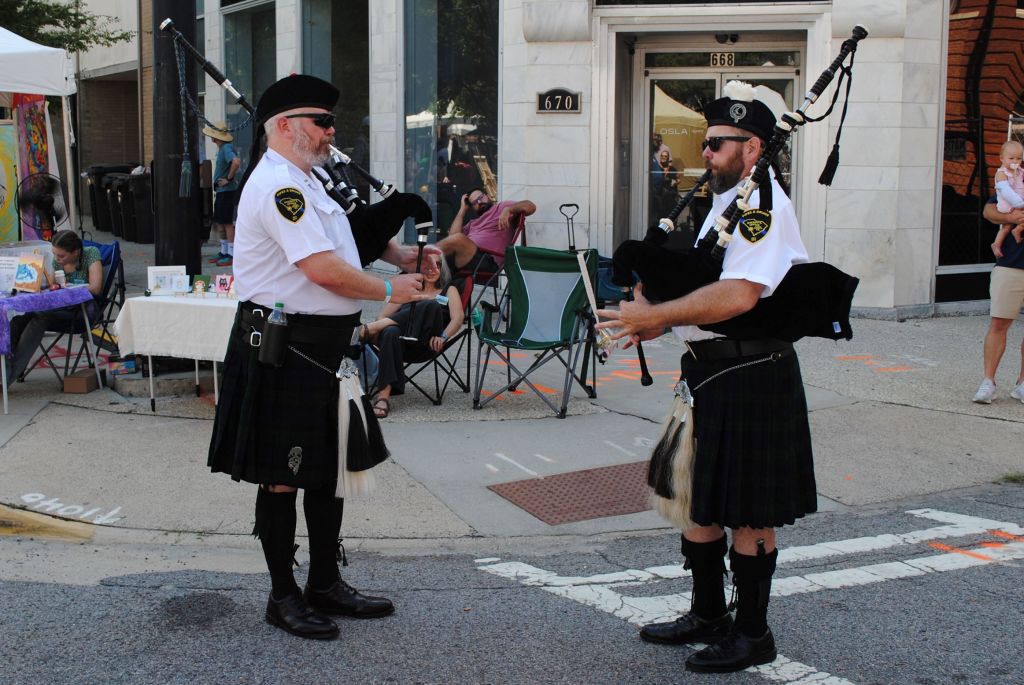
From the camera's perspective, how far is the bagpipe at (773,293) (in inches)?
153

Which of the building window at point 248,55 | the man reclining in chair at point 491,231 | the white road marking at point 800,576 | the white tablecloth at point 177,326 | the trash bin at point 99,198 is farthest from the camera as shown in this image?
the trash bin at point 99,198

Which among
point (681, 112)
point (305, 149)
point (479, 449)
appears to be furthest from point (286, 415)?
point (681, 112)

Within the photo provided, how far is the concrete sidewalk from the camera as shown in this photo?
6.10 m

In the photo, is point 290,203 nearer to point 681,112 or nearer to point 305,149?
point 305,149

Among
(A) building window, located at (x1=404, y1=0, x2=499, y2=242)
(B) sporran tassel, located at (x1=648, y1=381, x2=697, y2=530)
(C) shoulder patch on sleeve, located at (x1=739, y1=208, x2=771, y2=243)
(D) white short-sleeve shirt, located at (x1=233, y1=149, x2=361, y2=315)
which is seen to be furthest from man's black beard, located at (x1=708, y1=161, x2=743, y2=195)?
(A) building window, located at (x1=404, y1=0, x2=499, y2=242)

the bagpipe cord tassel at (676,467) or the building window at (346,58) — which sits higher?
the building window at (346,58)

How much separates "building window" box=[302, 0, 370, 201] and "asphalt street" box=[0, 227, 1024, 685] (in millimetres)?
7274

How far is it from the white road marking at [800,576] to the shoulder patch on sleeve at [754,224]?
152 centimetres

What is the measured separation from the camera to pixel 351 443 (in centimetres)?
441

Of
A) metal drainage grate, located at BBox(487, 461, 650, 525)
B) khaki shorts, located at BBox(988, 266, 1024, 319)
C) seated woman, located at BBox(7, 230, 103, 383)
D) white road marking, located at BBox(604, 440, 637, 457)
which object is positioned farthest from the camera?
seated woman, located at BBox(7, 230, 103, 383)

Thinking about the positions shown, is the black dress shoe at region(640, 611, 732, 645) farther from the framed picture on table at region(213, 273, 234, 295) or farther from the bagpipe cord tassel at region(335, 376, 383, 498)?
the framed picture on table at region(213, 273, 234, 295)

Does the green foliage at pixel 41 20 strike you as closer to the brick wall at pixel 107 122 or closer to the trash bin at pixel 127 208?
the trash bin at pixel 127 208

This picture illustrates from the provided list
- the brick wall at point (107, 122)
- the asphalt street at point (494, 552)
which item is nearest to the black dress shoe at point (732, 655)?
the asphalt street at point (494, 552)

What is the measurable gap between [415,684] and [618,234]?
9.56 meters
